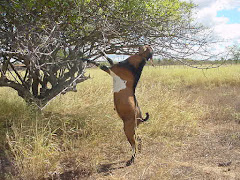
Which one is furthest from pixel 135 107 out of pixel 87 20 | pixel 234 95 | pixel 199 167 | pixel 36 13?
pixel 234 95

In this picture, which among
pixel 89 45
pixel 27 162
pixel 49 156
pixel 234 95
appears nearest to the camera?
pixel 27 162

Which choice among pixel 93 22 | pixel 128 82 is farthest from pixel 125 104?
pixel 93 22

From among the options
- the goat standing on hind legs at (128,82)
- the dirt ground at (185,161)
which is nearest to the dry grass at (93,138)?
the dirt ground at (185,161)

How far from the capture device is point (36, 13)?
333cm

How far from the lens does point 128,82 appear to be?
2.82 m

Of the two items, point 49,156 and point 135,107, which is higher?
point 135,107

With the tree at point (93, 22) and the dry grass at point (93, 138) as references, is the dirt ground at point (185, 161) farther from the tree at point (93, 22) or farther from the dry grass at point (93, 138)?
the tree at point (93, 22)

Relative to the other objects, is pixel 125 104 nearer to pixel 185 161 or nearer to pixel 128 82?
pixel 128 82

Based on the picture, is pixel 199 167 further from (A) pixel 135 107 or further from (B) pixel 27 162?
(B) pixel 27 162

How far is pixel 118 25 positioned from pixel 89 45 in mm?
1072

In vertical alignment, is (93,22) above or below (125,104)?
above

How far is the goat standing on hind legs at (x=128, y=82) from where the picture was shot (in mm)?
2756

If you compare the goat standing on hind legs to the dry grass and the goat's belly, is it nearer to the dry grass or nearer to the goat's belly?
the goat's belly

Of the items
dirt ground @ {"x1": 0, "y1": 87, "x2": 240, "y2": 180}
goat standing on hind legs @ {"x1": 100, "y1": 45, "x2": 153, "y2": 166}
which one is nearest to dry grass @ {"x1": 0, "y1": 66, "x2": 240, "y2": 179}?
dirt ground @ {"x1": 0, "y1": 87, "x2": 240, "y2": 180}
